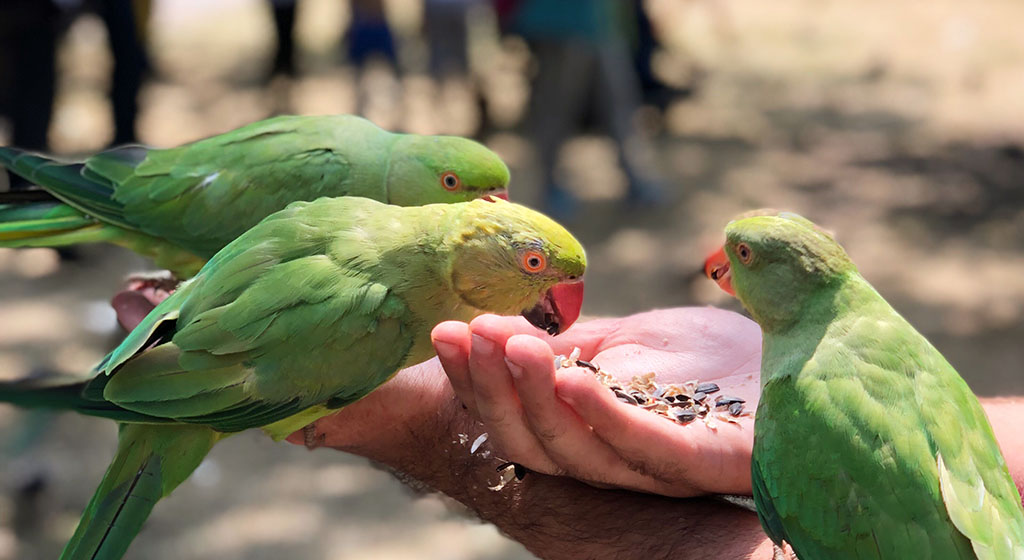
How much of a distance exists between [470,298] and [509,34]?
20.7 feet

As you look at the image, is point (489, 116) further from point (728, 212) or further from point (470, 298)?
point (470, 298)

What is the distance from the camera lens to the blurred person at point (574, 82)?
8.06 m

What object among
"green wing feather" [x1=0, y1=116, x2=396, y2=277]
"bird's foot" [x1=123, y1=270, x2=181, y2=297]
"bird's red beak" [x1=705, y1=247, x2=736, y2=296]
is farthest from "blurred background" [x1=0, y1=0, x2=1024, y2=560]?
"bird's red beak" [x1=705, y1=247, x2=736, y2=296]

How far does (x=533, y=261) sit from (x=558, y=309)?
0.70ft

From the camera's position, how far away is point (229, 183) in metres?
3.40

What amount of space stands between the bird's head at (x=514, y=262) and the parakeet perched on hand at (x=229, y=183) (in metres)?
0.69

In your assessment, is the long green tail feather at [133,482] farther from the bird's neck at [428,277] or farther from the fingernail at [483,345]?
the fingernail at [483,345]

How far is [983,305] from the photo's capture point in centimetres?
711

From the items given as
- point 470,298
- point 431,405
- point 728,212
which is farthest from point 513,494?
point 728,212

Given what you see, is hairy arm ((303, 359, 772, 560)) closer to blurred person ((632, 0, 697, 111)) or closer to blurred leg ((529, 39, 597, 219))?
blurred leg ((529, 39, 597, 219))

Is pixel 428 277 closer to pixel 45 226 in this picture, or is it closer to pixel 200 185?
pixel 200 185

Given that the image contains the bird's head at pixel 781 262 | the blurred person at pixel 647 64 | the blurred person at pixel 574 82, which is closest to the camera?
the bird's head at pixel 781 262

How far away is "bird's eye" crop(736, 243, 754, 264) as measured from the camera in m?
2.48

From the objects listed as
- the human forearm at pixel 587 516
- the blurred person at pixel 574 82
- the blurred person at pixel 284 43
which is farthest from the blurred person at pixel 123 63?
the human forearm at pixel 587 516
